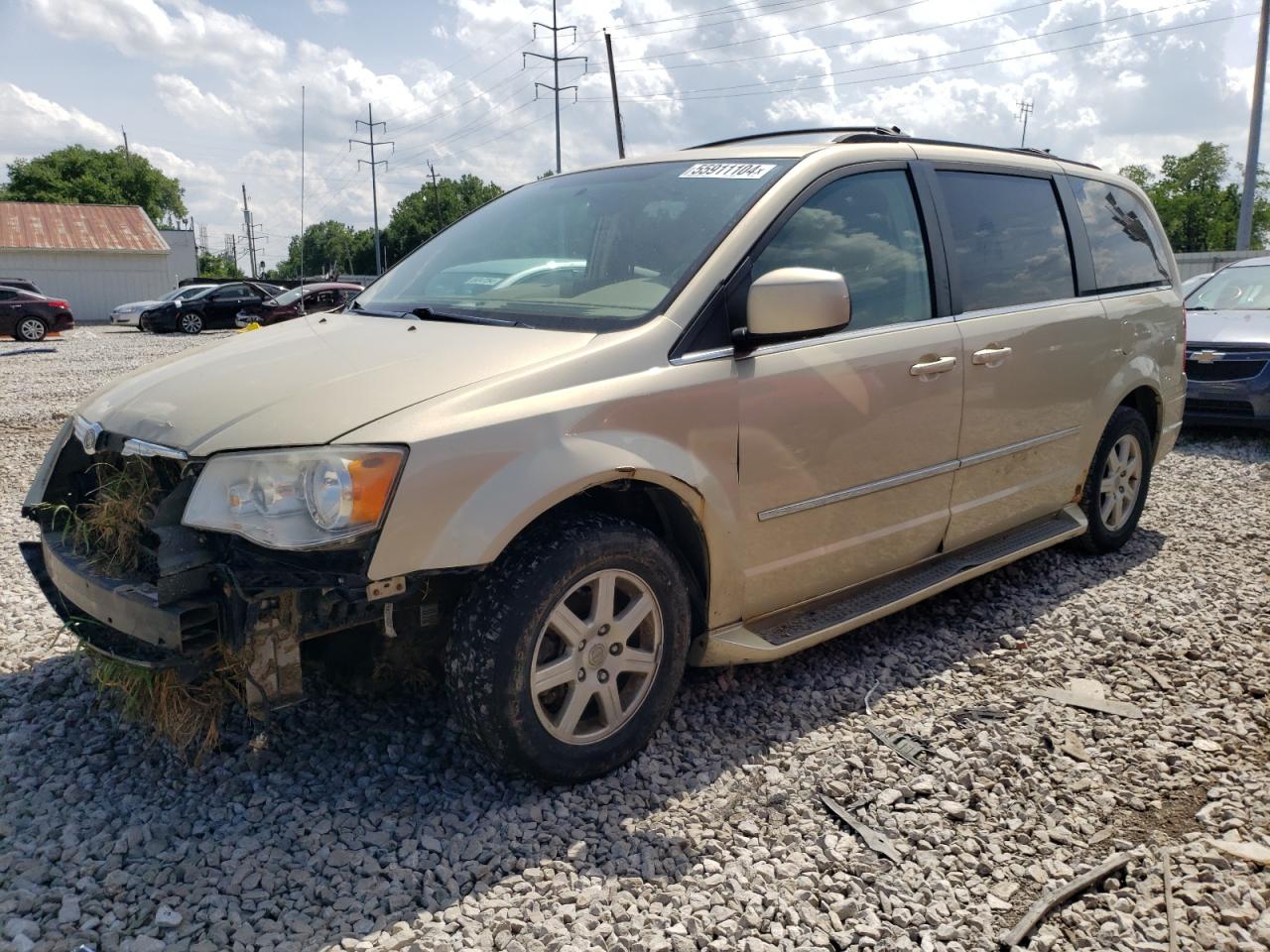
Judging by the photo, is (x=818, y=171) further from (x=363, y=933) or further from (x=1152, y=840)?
(x=363, y=933)

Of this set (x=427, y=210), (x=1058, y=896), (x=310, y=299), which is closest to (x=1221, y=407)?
(x=1058, y=896)

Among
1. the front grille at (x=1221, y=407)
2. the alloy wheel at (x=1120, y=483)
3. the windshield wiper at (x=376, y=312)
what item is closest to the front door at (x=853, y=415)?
the windshield wiper at (x=376, y=312)

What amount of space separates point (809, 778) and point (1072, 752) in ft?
2.94

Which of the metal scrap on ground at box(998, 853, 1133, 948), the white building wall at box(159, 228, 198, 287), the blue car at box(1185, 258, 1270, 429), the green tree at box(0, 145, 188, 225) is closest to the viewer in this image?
the metal scrap on ground at box(998, 853, 1133, 948)

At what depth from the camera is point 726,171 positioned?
3.48m

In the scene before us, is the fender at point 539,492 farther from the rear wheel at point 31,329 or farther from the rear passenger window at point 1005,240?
the rear wheel at point 31,329

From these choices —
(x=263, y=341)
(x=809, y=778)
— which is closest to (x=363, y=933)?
(x=809, y=778)

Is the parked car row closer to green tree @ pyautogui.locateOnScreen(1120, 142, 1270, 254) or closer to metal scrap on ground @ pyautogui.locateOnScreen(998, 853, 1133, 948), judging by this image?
metal scrap on ground @ pyautogui.locateOnScreen(998, 853, 1133, 948)

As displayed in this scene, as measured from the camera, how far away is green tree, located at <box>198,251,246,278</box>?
8281 cm

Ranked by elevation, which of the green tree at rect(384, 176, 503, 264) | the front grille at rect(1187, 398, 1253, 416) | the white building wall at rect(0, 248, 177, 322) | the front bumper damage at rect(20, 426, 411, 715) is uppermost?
the green tree at rect(384, 176, 503, 264)

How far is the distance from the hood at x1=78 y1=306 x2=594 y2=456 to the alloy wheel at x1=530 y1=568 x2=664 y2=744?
2.31ft

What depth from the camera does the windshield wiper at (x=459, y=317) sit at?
3.17m

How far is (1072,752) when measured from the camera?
3152 millimetres

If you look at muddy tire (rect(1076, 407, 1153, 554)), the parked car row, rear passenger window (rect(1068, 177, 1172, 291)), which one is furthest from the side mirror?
the parked car row
